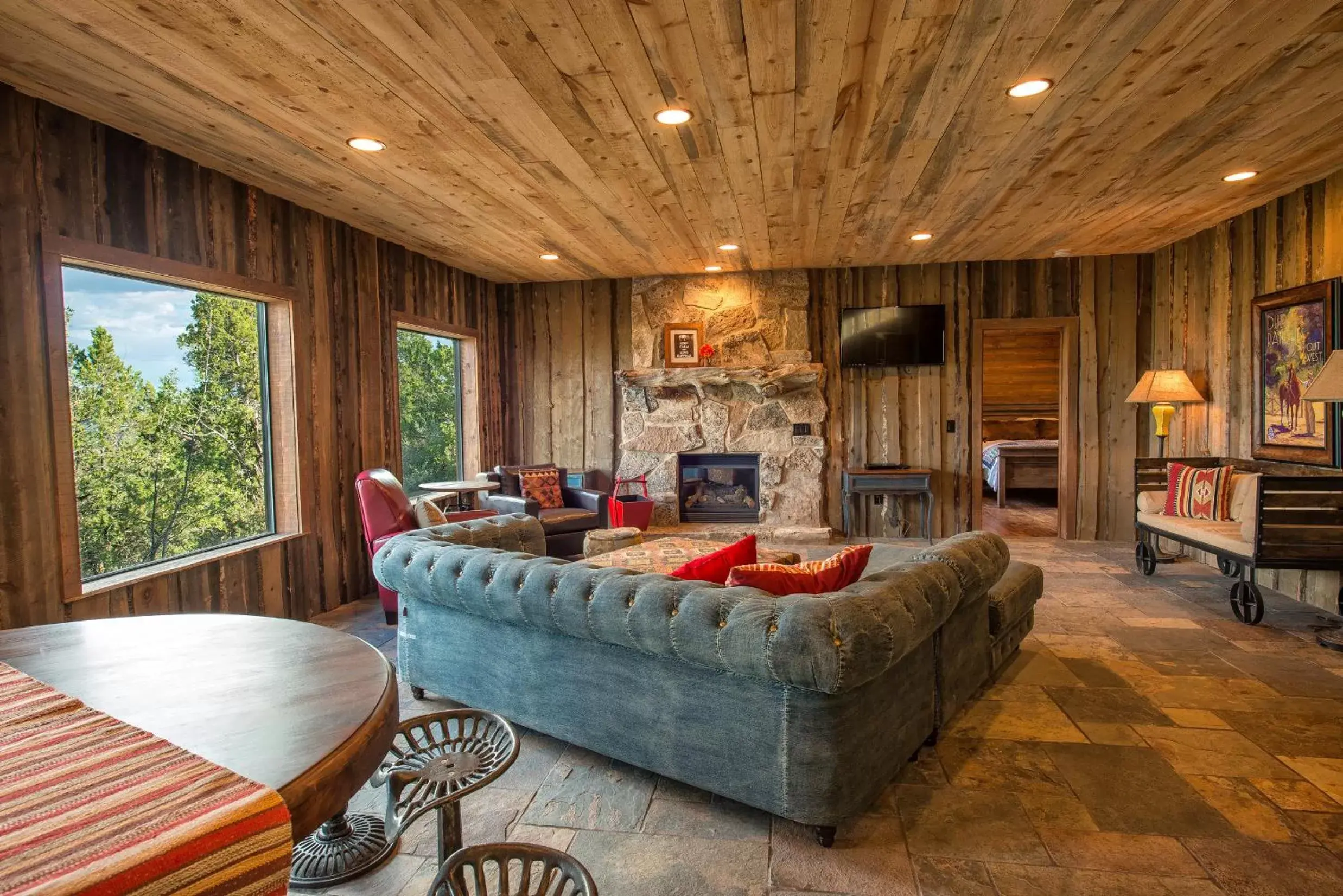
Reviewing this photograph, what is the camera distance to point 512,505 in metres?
5.39

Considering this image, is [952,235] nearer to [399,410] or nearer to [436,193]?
[436,193]

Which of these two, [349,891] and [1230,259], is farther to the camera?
[1230,259]

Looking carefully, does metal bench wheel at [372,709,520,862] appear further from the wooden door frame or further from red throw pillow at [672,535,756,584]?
the wooden door frame

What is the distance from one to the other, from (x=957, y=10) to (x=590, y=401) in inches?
209

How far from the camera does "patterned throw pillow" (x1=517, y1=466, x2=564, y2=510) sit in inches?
229

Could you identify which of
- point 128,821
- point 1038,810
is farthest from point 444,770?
point 1038,810

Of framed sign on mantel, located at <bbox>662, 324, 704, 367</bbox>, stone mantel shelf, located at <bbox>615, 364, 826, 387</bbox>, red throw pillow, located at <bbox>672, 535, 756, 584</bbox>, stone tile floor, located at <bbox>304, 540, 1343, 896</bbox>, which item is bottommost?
stone tile floor, located at <bbox>304, 540, 1343, 896</bbox>

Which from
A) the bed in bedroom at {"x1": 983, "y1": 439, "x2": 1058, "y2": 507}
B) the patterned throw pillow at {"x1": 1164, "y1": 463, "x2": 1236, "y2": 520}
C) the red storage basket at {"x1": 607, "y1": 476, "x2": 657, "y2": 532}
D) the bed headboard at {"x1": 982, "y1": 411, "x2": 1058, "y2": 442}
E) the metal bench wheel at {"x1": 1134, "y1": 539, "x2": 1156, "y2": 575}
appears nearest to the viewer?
the patterned throw pillow at {"x1": 1164, "y1": 463, "x2": 1236, "y2": 520}

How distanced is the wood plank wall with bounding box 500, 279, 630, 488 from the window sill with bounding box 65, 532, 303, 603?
3144 millimetres

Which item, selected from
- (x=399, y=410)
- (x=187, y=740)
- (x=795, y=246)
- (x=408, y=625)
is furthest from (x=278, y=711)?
(x=795, y=246)

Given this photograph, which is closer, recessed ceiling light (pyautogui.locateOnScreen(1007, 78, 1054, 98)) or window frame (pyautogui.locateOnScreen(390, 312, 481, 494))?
recessed ceiling light (pyautogui.locateOnScreen(1007, 78, 1054, 98))

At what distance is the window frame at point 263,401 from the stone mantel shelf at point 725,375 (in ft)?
10.4

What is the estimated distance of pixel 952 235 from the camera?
5258 millimetres

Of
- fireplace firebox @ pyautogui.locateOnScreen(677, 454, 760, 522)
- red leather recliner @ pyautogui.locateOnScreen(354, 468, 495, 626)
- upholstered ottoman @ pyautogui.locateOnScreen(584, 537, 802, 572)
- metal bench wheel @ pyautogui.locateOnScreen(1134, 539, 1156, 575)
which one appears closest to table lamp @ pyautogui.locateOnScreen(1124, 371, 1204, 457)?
metal bench wheel @ pyautogui.locateOnScreen(1134, 539, 1156, 575)
